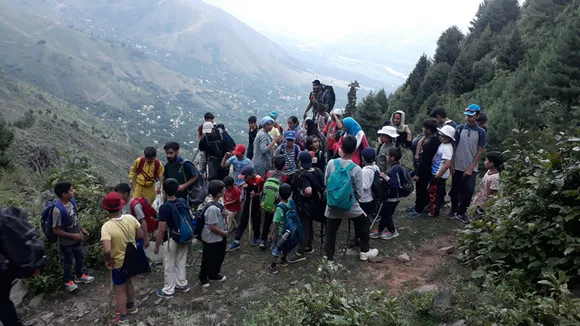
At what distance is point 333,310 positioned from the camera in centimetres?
356

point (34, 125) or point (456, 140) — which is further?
point (34, 125)

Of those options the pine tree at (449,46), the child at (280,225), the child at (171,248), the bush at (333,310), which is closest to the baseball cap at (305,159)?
the child at (280,225)

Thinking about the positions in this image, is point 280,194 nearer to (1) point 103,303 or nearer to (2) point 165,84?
(1) point 103,303

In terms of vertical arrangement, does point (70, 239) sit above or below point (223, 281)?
above

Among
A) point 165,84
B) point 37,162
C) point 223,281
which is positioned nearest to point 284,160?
point 223,281

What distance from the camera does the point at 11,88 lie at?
48.7m

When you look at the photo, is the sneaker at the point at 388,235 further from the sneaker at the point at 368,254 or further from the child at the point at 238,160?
the child at the point at 238,160

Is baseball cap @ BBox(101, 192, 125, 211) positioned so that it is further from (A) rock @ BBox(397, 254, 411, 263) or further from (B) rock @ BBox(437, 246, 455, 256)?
(B) rock @ BBox(437, 246, 455, 256)

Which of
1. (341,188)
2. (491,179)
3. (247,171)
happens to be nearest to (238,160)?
(247,171)

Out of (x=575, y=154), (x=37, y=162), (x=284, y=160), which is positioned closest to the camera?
(x=575, y=154)

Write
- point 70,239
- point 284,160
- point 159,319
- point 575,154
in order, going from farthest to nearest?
point 284,160
point 70,239
point 159,319
point 575,154

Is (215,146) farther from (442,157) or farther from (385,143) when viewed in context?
(442,157)

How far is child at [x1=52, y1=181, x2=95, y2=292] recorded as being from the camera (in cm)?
480

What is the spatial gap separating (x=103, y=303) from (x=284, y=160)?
3.37m
